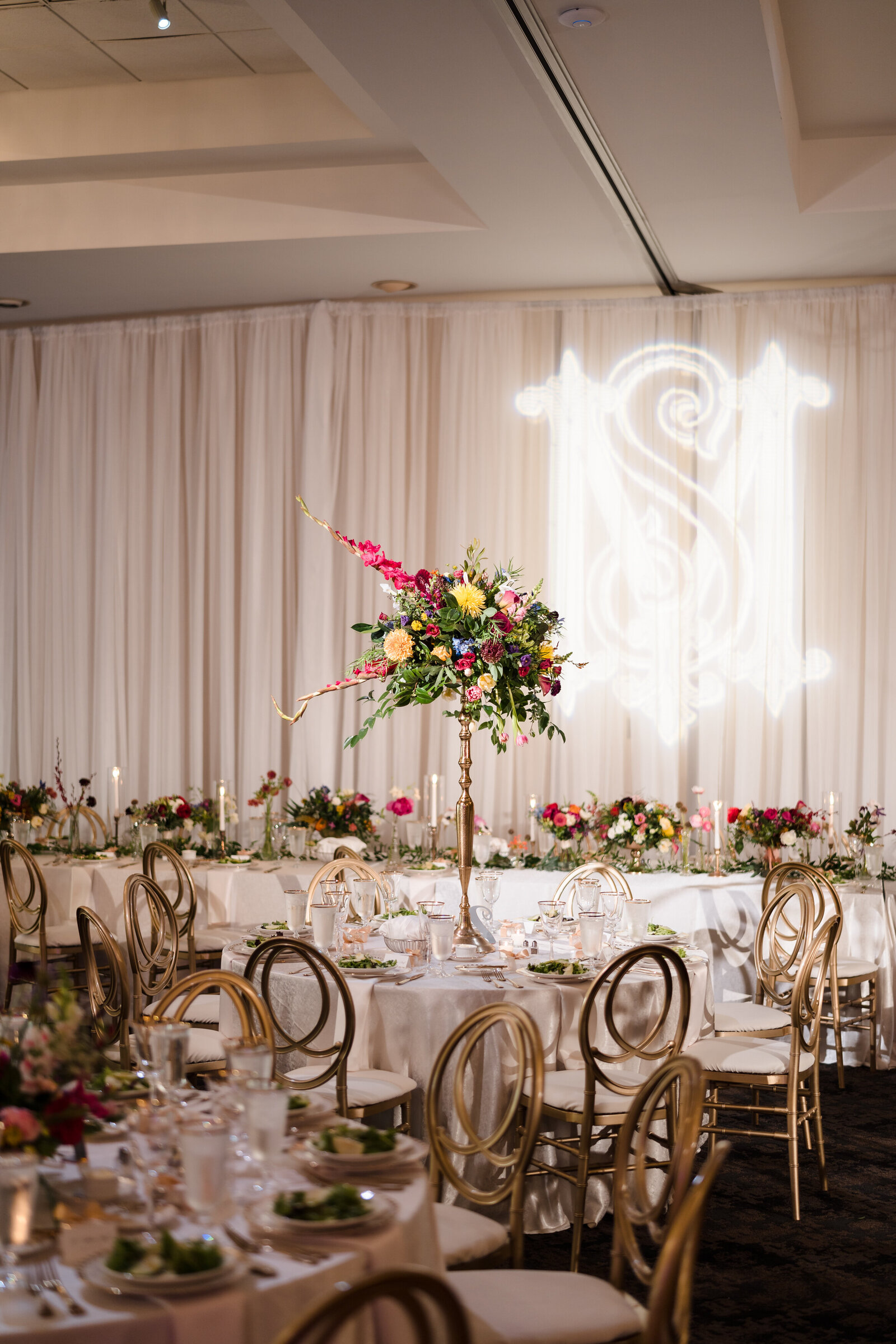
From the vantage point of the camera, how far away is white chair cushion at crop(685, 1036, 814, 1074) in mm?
4250

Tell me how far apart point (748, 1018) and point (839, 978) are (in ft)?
3.49

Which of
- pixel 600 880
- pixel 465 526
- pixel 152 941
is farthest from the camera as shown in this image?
pixel 465 526

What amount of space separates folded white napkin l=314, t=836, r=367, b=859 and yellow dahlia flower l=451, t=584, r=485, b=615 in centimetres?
243

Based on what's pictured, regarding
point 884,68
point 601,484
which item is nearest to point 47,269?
point 601,484

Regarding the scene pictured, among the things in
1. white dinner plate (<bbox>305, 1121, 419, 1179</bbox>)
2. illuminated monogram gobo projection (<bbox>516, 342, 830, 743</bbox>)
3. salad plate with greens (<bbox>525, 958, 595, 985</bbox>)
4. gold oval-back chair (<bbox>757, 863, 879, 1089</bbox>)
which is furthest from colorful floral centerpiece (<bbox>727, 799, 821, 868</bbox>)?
white dinner plate (<bbox>305, 1121, 419, 1179</bbox>)

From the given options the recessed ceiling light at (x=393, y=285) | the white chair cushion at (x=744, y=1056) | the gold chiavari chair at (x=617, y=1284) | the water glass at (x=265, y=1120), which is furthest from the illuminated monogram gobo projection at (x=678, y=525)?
the water glass at (x=265, y=1120)

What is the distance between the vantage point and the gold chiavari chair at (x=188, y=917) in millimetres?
5703

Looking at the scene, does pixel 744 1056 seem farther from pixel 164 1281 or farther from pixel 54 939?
pixel 54 939

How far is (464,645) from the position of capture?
4168 millimetres

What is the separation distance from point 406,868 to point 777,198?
3.80 metres

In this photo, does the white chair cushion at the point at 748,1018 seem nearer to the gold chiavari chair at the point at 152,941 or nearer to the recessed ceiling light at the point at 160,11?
the gold chiavari chair at the point at 152,941

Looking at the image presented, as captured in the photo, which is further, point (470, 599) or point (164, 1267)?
point (470, 599)

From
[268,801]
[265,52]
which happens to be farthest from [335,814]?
Result: [265,52]

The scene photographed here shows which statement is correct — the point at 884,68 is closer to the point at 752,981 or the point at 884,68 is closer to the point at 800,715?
the point at 800,715
